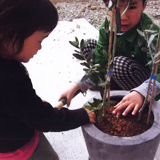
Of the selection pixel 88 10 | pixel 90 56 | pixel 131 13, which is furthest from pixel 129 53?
pixel 88 10

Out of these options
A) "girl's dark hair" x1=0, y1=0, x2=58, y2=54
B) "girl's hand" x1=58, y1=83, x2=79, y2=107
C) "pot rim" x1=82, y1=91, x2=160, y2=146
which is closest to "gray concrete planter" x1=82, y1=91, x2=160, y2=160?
"pot rim" x1=82, y1=91, x2=160, y2=146

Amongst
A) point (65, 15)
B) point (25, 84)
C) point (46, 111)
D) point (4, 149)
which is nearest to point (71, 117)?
point (46, 111)

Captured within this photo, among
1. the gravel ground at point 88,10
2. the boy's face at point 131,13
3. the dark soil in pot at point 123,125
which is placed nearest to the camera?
the dark soil in pot at point 123,125

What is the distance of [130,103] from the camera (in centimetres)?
95

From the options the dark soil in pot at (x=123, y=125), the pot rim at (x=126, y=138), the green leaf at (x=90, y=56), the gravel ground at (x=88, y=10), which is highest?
the green leaf at (x=90, y=56)

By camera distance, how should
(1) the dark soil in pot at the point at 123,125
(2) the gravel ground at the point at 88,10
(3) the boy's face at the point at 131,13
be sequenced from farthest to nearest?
(2) the gravel ground at the point at 88,10 → (3) the boy's face at the point at 131,13 → (1) the dark soil in pot at the point at 123,125

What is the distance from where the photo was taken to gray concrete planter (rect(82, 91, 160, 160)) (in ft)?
2.69

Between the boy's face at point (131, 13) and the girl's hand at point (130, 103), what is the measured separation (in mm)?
388

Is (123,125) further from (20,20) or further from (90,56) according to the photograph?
(20,20)

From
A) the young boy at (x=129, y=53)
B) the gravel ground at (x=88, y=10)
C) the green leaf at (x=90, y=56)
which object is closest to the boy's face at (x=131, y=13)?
the young boy at (x=129, y=53)

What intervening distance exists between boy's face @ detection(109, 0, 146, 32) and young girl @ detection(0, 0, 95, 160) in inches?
13.5

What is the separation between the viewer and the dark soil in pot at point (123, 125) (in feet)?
2.99

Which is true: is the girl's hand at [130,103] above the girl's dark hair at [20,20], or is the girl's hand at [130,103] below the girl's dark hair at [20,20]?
below

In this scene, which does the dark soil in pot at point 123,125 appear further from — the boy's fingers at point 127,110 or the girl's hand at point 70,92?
the girl's hand at point 70,92
